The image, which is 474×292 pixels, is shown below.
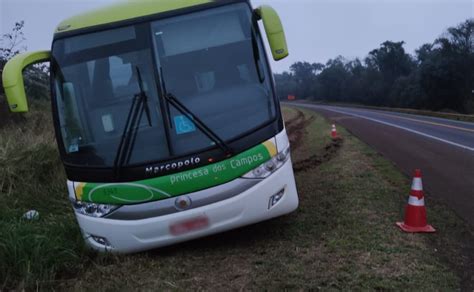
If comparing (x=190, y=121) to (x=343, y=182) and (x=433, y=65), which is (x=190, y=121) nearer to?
(x=343, y=182)

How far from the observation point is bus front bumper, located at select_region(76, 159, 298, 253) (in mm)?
4949

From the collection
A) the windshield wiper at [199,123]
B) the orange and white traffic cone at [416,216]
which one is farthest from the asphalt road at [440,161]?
the windshield wiper at [199,123]

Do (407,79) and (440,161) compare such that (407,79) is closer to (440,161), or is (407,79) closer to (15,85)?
(440,161)

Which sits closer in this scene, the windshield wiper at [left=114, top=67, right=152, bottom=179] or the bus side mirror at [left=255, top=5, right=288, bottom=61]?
the windshield wiper at [left=114, top=67, right=152, bottom=179]

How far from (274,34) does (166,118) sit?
1.57 metres

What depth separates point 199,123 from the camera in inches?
201

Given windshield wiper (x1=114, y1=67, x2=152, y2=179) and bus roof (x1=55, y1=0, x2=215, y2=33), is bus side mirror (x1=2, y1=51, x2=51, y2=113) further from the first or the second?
windshield wiper (x1=114, y1=67, x2=152, y2=179)

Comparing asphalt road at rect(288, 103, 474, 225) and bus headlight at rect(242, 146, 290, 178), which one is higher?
bus headlight at rect(242, 146, 290, 178)

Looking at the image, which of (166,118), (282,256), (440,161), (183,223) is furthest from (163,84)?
(440,161)

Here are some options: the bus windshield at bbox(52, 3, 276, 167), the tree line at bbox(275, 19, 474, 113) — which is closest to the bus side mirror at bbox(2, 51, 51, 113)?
the bus windshield at bbox(52, 3, 276, 167)

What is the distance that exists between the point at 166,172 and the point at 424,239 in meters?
2.94

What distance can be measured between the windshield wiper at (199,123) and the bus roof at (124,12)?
108cm

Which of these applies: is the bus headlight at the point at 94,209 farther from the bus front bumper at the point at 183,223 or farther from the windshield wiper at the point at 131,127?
the windshield wiper at the point at 131,127

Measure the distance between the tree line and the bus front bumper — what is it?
1786cm
